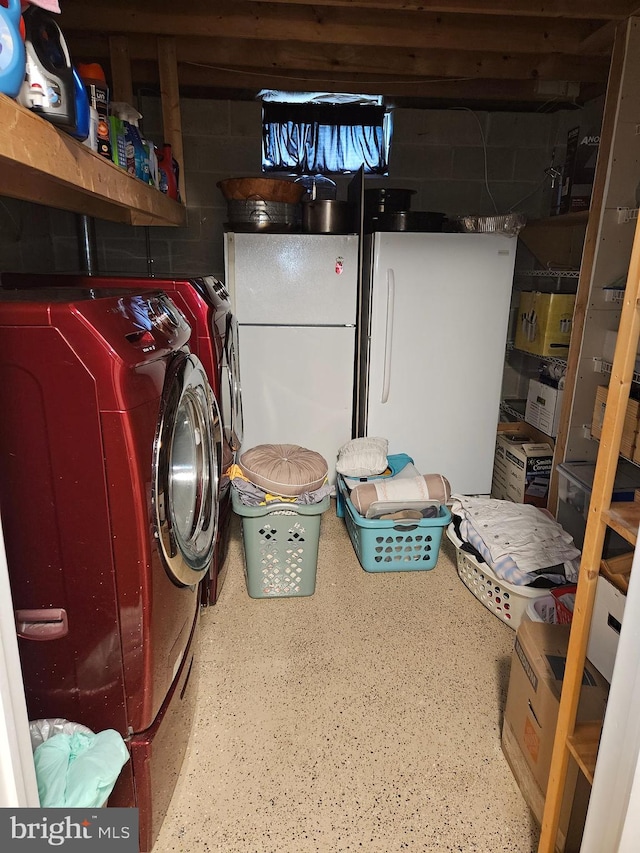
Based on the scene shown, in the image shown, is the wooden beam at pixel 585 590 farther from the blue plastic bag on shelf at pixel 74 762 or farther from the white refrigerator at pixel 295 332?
the white refrigerator at pixel 295 332

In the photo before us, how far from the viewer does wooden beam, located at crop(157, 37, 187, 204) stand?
272cm

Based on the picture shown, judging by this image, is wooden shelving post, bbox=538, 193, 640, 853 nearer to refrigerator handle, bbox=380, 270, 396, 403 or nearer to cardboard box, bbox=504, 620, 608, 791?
cardboard box, bbox=504, 620, 608, 791

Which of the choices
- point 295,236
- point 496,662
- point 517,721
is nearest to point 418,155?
point 295,236

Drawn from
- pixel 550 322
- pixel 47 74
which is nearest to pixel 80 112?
pixel 47 74

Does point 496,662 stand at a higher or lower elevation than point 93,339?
lower

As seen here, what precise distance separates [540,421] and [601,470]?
221cm

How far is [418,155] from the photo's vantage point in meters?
3.59

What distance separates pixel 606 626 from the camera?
131 centimetres

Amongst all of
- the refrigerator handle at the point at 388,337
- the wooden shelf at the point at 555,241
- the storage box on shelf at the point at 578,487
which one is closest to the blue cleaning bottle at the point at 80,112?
the refrigerator handle at the point at 388,337

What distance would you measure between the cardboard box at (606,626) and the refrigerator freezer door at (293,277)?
2.04m

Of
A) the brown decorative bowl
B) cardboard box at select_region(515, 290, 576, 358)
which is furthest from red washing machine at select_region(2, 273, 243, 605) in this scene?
cardboard box at select_region(515, 290, 576, 358)

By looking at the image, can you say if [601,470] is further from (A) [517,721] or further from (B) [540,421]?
(B) [540,421]

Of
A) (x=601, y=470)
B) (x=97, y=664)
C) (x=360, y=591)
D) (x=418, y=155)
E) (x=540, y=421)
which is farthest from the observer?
(x=418, y=155)

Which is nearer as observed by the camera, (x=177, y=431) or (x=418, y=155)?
(x=177, y=431)
